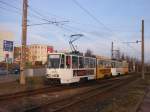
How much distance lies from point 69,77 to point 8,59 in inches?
246

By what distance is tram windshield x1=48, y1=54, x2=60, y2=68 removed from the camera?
26.5 m

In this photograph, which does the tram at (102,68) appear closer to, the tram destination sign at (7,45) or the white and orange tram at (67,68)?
the white and orange tram at (67,68)

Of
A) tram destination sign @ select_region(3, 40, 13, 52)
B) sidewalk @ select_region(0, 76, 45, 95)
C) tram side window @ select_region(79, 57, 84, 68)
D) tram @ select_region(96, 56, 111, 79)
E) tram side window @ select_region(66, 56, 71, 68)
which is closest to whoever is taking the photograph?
sidewalk @ select_region(0, 76, 45, 95)

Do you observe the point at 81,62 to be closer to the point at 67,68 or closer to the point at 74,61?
the point at 74,61

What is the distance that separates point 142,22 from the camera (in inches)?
1694

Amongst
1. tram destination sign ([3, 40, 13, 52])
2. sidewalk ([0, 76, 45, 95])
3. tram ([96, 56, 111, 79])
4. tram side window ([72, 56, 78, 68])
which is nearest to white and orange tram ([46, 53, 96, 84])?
tram side window ([72, 56, 78, 68])

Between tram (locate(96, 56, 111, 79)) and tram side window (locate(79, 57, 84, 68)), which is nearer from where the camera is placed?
tram side window (locate(79, 57, 84, 68))

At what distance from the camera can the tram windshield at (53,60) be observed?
26.5 metres

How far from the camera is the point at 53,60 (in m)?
26.8

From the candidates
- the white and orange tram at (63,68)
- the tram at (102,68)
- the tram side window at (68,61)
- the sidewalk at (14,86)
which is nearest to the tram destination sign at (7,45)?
the sidewalk at (14,86)

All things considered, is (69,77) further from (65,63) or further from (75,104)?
(75,104)

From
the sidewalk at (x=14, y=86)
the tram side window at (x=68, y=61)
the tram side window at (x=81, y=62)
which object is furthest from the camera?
the tram side window at (x=81, y=62)

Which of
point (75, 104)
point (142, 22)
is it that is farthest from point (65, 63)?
point (142, 22)

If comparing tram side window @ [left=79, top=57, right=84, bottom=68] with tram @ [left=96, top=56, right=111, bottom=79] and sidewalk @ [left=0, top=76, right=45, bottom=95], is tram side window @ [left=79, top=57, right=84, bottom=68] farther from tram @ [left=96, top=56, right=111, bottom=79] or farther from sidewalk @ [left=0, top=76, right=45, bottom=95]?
tram @ [left=96, top=56, right=111, bottom=79]
